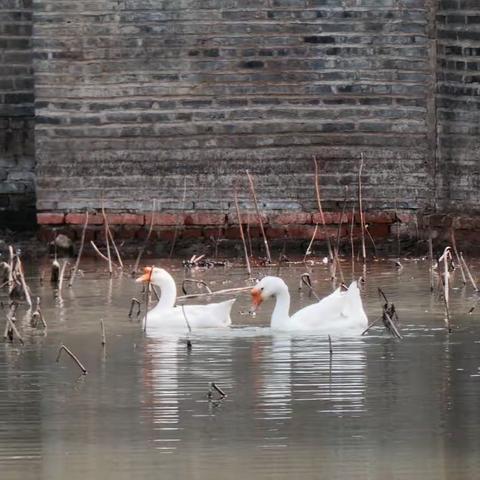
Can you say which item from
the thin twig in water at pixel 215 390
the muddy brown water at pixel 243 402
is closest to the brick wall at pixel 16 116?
the muddy brown water at pixel 243 402

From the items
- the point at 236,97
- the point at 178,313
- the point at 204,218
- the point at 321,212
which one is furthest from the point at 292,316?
the point at 236,97

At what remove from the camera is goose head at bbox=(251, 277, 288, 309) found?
48.7 ft

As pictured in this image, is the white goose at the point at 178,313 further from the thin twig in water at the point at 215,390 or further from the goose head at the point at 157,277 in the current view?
the thin twig in water at the point at 215,390

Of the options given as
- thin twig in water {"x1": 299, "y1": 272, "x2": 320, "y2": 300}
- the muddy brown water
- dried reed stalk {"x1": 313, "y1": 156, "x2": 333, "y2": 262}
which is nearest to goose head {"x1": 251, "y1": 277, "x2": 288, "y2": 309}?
the muddy brown water

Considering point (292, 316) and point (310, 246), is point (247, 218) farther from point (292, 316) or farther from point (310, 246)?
point (292, 316)

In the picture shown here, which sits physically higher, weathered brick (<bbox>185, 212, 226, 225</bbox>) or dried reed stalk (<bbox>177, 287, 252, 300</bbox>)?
weathered brick (<bbox>185, 212, 226, 225</bbox>)

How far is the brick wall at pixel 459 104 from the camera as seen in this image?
758 inches

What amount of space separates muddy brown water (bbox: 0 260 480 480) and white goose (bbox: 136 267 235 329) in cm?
15

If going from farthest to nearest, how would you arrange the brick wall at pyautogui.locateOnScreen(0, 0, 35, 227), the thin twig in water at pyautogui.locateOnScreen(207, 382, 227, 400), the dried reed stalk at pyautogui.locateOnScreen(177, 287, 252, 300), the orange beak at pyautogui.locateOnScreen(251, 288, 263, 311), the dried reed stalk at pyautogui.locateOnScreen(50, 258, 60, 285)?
1. the brick wall at pyautogui.locateOnScreen(0, 0, 35, 227)
2. the dried reed stalk at pyautogui.locateOnScreen(50, 258, 60, 285)
3. the dried reed stalk at pyautogui.locateOnScreen(177, 287, 252, 300)
4. the orange beak at pyautogui.locateOnScreen(251, 288, 263, 311)
5. the thin twig in water at pyautogui.locateOnScreen(207, 382, 227, 400)

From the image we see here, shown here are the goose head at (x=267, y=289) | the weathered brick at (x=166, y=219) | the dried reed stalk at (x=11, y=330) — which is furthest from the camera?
the weathered brick at (x=166, y=219)

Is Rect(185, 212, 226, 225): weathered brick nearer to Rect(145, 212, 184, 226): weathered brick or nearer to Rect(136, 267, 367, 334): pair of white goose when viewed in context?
Rect(145, 212, 184, 226): weathered brick

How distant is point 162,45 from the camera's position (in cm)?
1942

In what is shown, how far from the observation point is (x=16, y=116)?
2091 centimetres

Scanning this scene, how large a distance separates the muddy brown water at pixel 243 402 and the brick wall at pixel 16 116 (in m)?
5.37
